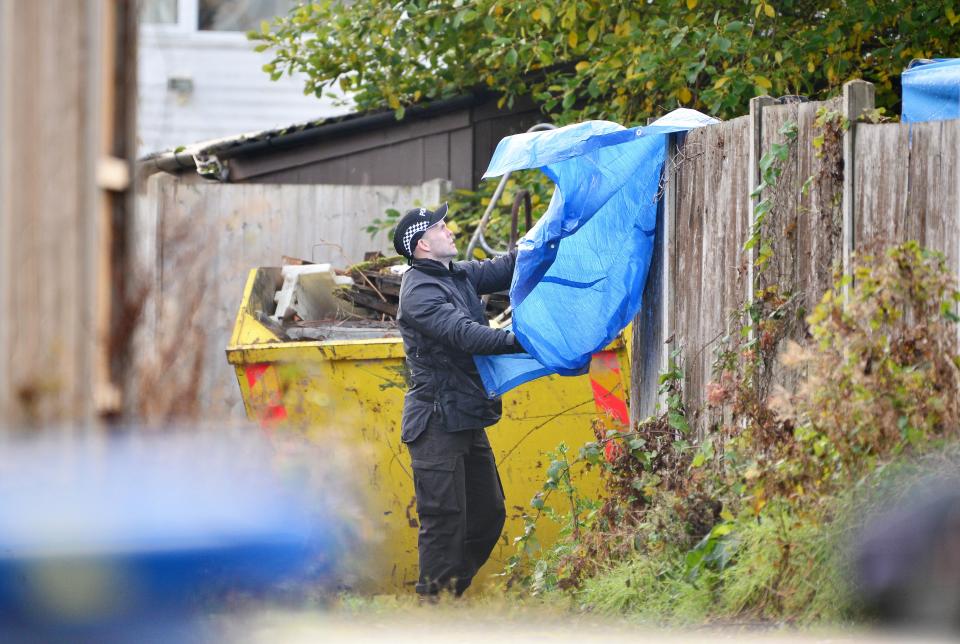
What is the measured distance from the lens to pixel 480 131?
38.3 feet

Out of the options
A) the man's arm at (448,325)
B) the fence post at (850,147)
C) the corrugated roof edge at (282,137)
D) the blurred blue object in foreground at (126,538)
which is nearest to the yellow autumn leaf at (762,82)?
the man's arm at (448,325)

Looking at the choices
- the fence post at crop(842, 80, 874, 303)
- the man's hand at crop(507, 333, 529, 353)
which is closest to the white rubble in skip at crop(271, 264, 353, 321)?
the man's hand at crop(507, 333, 529, 353)

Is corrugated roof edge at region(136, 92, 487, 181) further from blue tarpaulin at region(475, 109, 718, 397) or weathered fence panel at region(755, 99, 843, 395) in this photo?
weathered fence panel at region(755, 99, 843, 395)

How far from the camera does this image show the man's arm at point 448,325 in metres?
6.05

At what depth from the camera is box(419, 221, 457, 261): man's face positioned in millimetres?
6418

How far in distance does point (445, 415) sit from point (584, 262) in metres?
0.97

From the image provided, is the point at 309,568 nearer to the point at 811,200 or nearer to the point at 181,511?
the point at 181,511

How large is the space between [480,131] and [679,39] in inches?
147

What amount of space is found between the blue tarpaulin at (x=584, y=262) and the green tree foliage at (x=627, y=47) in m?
2.36

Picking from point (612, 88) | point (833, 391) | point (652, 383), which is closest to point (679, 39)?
point (612, 88)

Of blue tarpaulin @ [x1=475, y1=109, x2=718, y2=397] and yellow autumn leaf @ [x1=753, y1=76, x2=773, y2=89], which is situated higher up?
yellow autumn leaf @ [x1=753, y1=76, x2=773, y2=89]

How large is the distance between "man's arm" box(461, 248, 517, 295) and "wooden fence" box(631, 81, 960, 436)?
0.76m

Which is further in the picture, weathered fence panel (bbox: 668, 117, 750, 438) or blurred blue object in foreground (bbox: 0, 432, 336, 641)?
weathered fence panel (bbox: 668, 117, 750, 438)

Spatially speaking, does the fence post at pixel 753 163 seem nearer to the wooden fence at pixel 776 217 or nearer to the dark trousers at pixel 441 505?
the wooden fence at pixel 776 217
